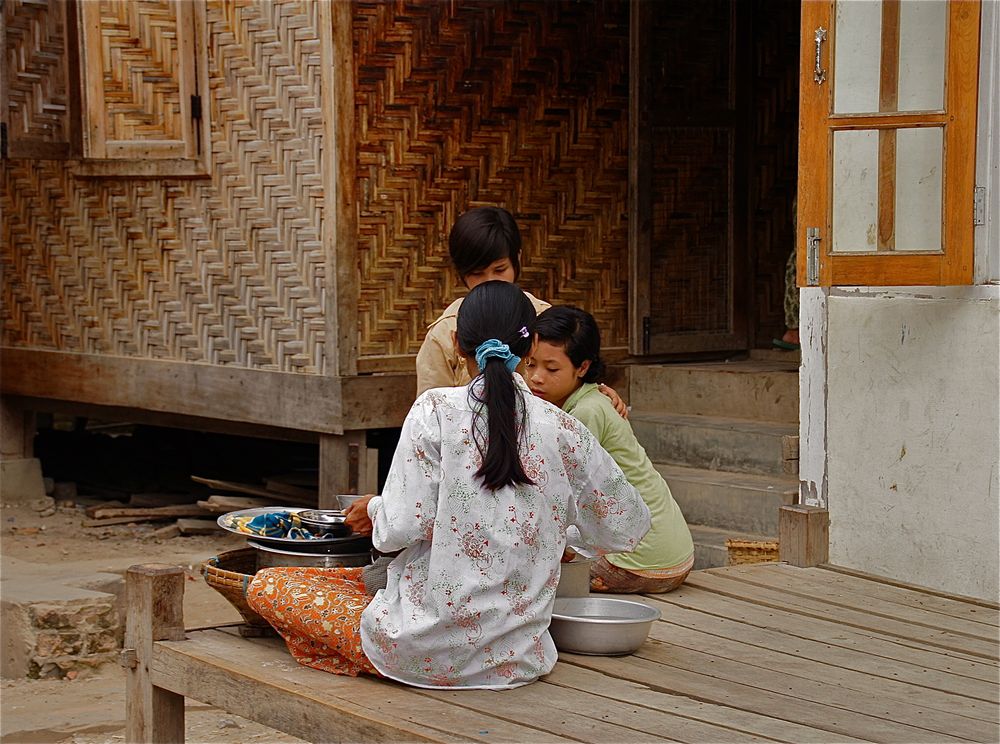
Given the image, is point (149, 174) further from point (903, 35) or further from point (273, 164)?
point (903, 35)

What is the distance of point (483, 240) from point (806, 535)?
5.65 ft

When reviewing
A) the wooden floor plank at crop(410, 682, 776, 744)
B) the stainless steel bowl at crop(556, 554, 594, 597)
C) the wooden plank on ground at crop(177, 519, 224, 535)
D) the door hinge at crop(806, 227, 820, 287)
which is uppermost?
the door hinge at crop(806, 227, 820, 287)

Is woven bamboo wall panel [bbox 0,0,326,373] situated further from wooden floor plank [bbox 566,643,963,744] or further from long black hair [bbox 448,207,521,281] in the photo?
wooden floor plank [bbox 566,643,963,744]

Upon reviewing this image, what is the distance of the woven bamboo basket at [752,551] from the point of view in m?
6.19

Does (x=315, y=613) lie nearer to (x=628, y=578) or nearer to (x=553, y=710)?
(x=553, y=710)

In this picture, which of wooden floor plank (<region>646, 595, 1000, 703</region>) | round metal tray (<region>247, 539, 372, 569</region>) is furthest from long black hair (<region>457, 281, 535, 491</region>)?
wooden floor plank (<region>646, 595, 1000, 703</region>)

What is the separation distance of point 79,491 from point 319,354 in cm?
358

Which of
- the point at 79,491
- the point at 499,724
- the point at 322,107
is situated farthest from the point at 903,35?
the point at 79,491

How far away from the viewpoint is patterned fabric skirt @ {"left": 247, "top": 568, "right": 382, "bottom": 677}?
3.90m

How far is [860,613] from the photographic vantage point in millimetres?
4828

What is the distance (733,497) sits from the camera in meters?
6.96

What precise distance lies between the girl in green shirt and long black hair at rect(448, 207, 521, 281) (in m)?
0.28

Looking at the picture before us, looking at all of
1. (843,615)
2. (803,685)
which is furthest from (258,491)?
(803,685)

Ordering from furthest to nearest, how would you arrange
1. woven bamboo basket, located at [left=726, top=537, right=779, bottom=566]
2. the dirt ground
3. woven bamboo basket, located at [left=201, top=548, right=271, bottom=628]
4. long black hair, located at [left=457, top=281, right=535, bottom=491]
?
1. woven bamboo basket, located at [left=726, top=537, right=779, bottom=566]
2. the dirt ground
3. woven bamboo basket, located at [left=201, top=548, right=271, bottom=628]
4. long black hair, located at [left=457, top=281, right=535, bottom=491]
